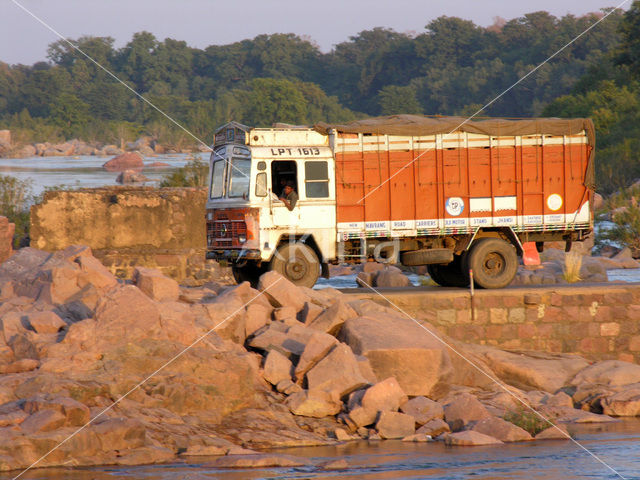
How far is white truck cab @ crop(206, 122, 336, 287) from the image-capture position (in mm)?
15812

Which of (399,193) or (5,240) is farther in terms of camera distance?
(5,240)

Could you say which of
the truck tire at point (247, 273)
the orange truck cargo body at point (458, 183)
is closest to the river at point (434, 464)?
the orange truck cargo body at point (458, 183)

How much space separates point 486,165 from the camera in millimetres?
16703

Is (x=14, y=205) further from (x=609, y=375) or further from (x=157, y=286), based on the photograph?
(x=609, y=375)

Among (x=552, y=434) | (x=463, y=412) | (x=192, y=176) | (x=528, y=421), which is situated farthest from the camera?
(x=192, y=176)

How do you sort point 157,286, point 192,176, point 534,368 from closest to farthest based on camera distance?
point 157,286 < point 534,368 < point 192,176

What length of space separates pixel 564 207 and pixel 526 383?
11.7 ft

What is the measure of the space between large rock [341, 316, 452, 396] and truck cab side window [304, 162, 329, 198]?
3252mm

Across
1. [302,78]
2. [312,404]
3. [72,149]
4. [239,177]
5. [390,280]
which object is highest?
[302,78]

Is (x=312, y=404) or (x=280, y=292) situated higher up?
(x=280, y=292)

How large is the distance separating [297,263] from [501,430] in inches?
218

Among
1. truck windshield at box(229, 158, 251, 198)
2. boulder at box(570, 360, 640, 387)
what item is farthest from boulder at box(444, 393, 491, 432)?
truck windshield at box(229, 158, 251, 198)

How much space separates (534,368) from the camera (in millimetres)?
15180

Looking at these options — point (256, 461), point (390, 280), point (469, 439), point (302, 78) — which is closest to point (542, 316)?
point (469, 439)
